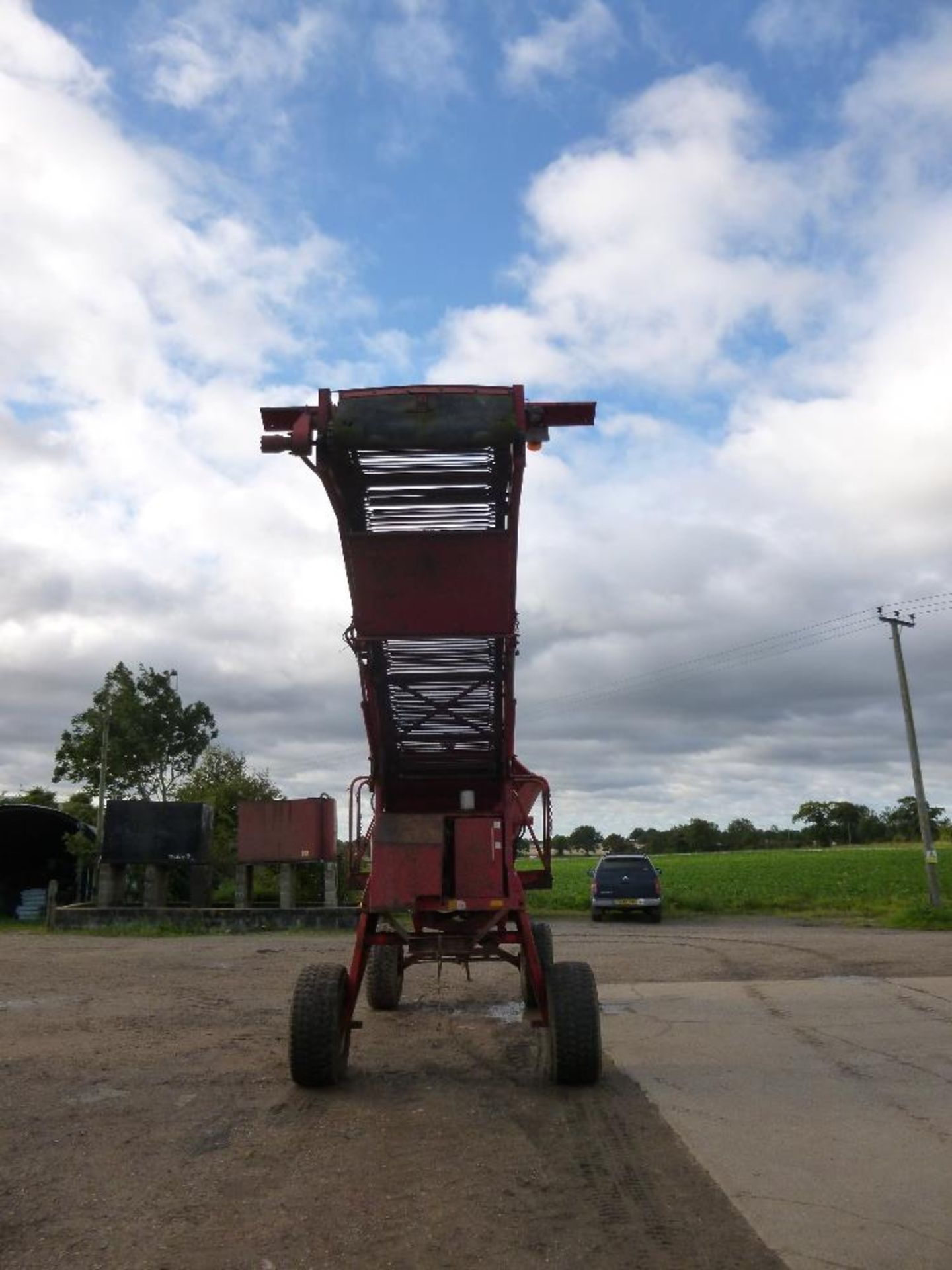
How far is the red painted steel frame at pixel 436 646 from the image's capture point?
6902 mm

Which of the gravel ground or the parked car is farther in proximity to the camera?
the parked car

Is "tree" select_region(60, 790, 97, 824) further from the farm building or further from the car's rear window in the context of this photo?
the car's rear window

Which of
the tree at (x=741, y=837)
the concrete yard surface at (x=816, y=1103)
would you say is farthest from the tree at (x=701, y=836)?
the concrete yard surface at (x=816, y=1103)

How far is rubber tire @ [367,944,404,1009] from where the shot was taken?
11414 mm

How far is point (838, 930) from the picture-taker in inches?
885

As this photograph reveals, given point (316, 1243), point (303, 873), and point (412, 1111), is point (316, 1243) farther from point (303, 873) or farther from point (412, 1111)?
point (303, 873)

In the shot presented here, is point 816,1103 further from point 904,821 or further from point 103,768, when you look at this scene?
point 904,821

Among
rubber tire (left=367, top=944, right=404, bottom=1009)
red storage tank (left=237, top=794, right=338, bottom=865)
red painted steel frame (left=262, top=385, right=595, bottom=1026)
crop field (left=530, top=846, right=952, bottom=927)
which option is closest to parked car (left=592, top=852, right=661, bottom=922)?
crop field (left=530, top=846, right=952, bottom=927)

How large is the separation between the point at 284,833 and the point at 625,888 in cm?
862

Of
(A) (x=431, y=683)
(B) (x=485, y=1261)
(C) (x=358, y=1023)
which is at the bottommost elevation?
(B) (x=485, y=1261)

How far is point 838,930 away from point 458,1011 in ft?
44.8

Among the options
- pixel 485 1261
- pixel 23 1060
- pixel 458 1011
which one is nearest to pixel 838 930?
pixel 458 1011

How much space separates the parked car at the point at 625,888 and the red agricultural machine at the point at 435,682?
17.3 metres

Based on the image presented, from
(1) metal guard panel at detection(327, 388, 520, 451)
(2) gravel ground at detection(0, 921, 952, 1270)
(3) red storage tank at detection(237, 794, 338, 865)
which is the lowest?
(2) gravel ground at detection(0, 921, 952, 1270)
